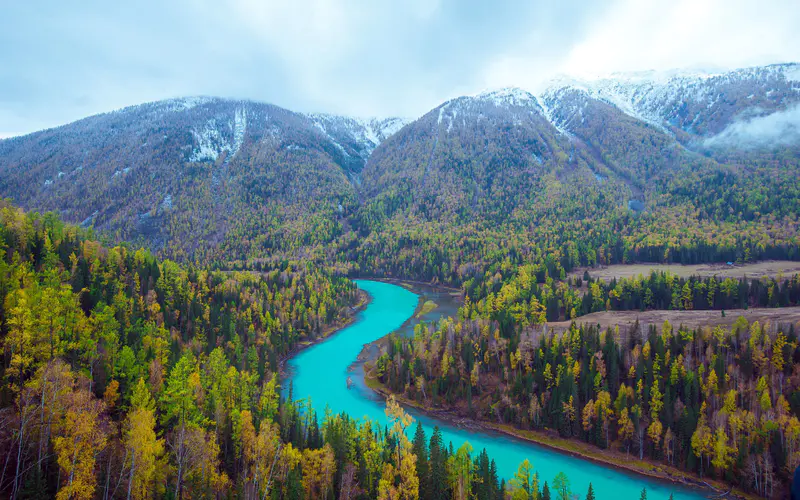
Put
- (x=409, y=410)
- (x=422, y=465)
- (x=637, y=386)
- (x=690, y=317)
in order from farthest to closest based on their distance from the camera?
(x=690, y=317) < (x=409, y=410) < (x=637, y=386) < (x=422, y=465)

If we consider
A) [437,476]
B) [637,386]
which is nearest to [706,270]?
[637,386]

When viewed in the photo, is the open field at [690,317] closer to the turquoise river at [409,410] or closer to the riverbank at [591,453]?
the riverbank at [591,453]

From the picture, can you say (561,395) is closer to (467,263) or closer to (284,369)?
(284,369)

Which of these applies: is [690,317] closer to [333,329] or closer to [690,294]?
[690,294]

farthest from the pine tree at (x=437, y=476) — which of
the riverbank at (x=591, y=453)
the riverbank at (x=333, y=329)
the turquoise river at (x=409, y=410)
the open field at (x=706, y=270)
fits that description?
the open field at (x=706, y=270)

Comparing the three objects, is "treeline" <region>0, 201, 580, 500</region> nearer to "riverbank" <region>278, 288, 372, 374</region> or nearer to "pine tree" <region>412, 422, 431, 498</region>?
"pine tree" <region>412, 422, 431, 498</region>

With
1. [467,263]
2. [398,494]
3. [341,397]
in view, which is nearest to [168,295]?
[341,397]
